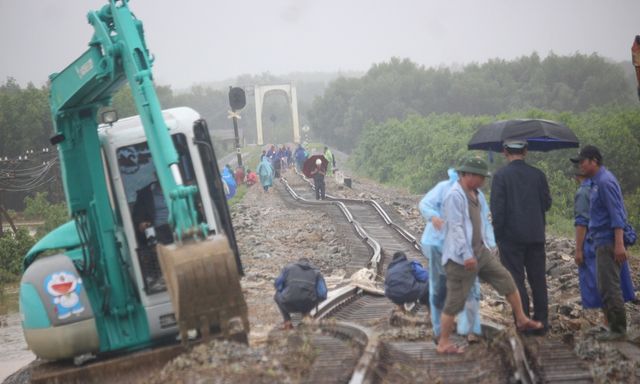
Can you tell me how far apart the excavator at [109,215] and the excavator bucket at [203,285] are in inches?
27.9

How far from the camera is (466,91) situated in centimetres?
8606

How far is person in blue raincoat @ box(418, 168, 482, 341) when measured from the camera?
291 inches

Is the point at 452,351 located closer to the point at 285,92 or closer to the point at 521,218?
the point at 521,218

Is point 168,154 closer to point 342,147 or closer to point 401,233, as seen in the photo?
point 401,233

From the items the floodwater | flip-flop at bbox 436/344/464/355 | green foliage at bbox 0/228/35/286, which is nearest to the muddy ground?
Answer: flip-flop at bbox 436/344/464/355

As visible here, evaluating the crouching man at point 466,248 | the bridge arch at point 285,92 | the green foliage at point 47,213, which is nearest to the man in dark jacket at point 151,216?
the crouching man at point 466,248

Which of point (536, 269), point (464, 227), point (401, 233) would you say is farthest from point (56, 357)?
point (401, 233)

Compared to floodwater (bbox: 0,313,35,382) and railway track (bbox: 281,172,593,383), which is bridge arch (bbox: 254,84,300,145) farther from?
railway track (bbox: 281,172,593,383)

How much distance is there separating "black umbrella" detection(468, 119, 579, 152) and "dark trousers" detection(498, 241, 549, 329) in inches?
72.1

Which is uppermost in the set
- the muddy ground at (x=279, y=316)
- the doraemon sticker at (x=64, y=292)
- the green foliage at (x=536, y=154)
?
the doraemon sticker at (x=64, y=292)

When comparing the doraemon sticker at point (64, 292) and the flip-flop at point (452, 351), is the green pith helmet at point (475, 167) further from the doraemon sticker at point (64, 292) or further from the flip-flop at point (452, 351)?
the doraemon sticker at point (64, 292)

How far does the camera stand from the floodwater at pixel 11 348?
545 inches

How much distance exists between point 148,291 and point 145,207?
842 mm

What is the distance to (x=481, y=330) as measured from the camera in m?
7.95
